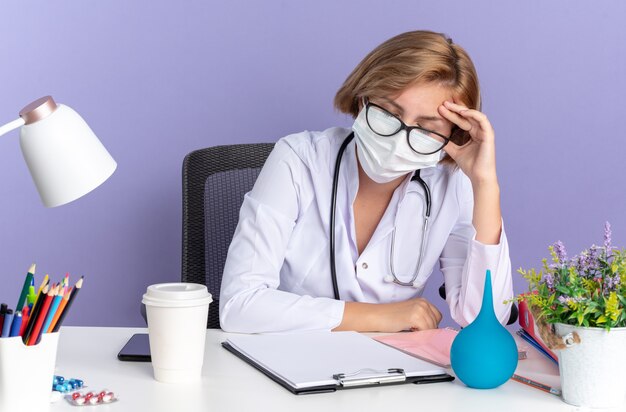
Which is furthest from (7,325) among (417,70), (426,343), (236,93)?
(236,93)

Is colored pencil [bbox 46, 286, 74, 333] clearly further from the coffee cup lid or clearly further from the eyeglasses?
the eyeglasses

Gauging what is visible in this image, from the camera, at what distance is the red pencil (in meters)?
0.96

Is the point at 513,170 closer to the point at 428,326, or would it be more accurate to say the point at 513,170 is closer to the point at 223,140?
the point at 223,140

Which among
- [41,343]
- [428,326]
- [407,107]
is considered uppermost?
[407,107]

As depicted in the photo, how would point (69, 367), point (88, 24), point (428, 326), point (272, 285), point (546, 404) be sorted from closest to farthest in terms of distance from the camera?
point (546, 404)
point (69, 367)
point (428, 326)
point (272, 285)
point (88, 24)

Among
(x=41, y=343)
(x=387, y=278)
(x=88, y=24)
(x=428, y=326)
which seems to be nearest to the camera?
(x=41, y=343)

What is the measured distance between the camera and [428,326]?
1483 mm

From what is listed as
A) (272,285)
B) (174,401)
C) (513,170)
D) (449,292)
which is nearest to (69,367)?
(174,401)

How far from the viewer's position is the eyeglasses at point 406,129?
161 cm

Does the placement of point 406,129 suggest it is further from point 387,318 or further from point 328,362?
point 328,362

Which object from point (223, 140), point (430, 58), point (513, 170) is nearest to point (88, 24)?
point (223, 140)

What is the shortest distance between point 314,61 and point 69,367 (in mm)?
1469

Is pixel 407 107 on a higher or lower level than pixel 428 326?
higher

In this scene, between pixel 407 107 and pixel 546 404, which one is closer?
pixel 546 404
